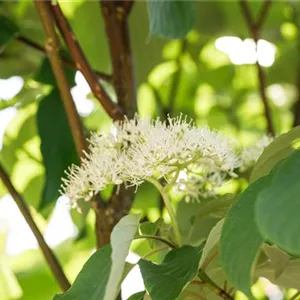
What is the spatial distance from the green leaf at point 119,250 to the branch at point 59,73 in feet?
0.54

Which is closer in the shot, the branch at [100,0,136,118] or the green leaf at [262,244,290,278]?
the green leaf at [262,244,290,278]

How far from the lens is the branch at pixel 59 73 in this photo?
1.90ft

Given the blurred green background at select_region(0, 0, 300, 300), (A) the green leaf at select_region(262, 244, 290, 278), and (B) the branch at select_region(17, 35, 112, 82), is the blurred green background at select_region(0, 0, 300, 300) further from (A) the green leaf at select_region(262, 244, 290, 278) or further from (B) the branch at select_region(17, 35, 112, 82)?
(A) the green leaf at select_region(262, 244, 290, 278)

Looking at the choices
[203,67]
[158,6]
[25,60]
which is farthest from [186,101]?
[158,6]

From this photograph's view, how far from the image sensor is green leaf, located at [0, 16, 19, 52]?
2.25ft

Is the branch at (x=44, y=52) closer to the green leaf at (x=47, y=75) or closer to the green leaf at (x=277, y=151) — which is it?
the green leaf at (x=47, y=75)

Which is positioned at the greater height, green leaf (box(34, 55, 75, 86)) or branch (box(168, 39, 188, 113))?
green leaf (box(34, 55, 75, 86))

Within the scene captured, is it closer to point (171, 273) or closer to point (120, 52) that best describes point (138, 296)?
point (171, 273)

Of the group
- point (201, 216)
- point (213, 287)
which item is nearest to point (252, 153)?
point (201, 216)

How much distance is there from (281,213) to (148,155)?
0.56ft

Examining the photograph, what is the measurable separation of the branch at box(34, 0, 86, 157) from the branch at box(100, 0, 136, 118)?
0.09m

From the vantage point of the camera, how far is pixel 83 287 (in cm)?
41

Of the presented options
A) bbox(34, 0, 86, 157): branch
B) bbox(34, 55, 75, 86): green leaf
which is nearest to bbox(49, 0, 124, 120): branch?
bbox(34, 0, 86, 157): branch

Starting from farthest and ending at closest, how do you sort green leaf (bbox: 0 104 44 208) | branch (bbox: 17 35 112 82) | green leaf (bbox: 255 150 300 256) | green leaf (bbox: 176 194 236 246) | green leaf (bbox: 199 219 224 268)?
green leaf (bbox: 0 104 44 208), branch (bbox: 17 35 112 82), green leaf (bbox: 176 194 236 246), green leaf (bbox: 199 219 224 268), green leaf (bbox: 255 150 300 256)
